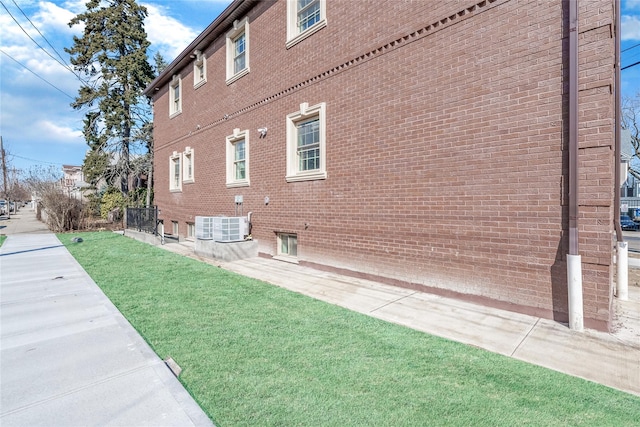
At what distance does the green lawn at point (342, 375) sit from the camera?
2.19 metres

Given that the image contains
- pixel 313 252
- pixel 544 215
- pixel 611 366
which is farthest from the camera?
pixel 313 252

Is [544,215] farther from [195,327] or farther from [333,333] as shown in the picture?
[195,327]

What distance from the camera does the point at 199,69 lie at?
491 inches

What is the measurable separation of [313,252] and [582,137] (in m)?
5.22

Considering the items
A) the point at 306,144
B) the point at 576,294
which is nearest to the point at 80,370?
the point at 576,294

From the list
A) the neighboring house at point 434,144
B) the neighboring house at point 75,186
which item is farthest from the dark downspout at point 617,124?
the neighboring house at point 75,186

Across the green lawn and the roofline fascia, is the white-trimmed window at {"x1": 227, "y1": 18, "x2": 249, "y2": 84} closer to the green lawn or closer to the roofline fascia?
the roofline fascia

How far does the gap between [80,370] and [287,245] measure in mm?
5666

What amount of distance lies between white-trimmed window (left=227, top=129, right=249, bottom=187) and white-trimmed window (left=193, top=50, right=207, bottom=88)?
3340 mm

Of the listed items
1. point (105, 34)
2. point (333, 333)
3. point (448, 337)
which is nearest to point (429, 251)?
point (448, 337)

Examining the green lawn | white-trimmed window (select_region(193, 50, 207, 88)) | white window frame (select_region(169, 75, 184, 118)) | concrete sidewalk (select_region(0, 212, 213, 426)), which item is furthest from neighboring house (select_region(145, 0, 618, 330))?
white window frame (select_region(169, 75, 184, 118))

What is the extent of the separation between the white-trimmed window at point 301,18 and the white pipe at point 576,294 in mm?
6770

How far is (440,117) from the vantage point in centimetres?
503

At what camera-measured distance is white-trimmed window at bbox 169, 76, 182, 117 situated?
14.0 m
